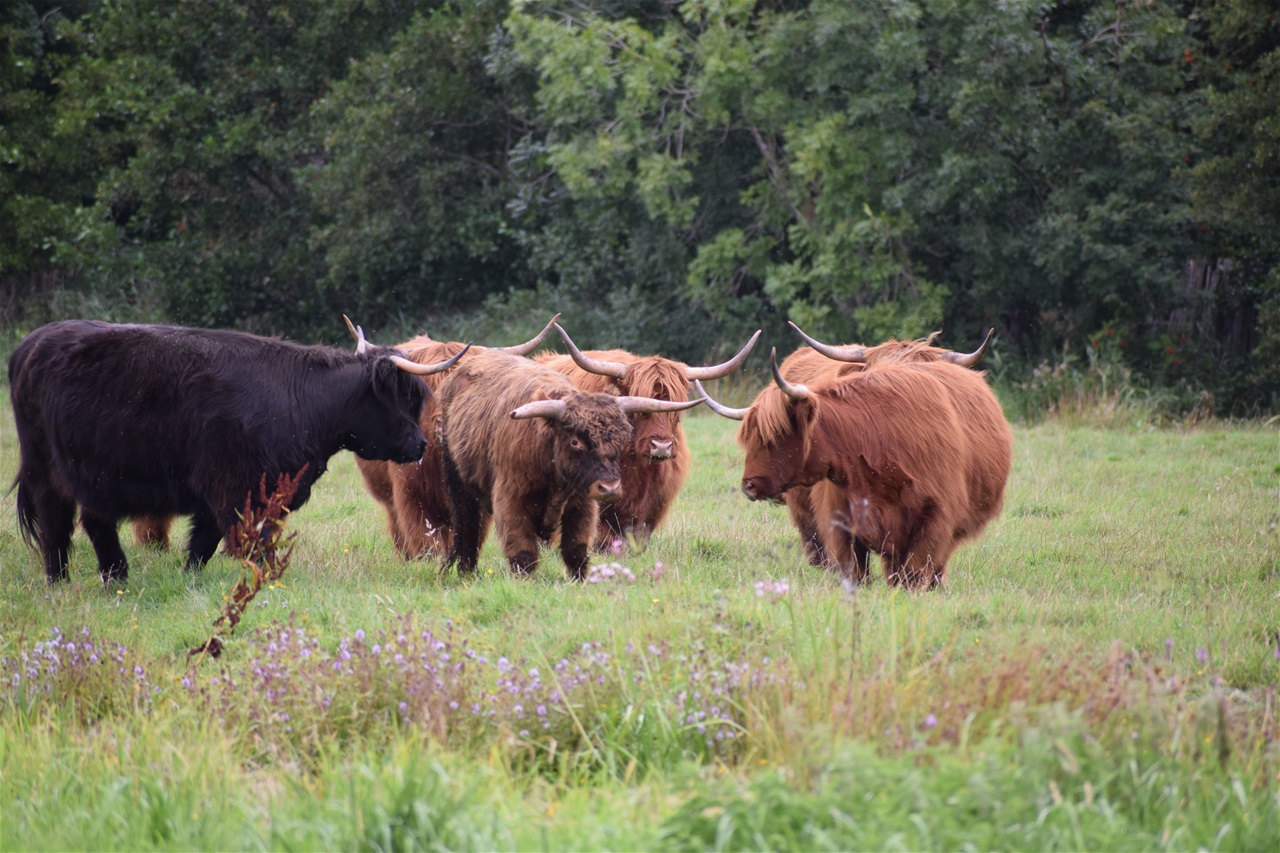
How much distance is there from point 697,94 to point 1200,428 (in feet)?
26.7

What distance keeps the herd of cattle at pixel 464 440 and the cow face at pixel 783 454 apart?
0.01m

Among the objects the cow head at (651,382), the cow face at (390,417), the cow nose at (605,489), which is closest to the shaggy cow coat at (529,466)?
the cow nose at (605,489)

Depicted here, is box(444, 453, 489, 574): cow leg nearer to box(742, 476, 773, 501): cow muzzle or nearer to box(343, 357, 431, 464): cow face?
box(343, 357, 431, 464): cow face

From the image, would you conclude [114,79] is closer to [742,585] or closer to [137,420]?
[137,420]

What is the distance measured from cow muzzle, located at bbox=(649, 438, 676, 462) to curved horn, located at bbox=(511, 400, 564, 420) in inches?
36.1

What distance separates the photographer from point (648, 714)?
4590mm

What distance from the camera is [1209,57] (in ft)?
58.6

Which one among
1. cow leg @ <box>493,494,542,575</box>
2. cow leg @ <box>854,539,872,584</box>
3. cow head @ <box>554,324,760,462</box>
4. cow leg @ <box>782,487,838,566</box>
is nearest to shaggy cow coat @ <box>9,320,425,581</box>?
cow leg @ <box>493,494,542,575</box>

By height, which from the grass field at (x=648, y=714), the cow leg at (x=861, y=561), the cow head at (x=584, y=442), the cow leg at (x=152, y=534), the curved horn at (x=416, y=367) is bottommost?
the cow leg at (x=152, y=534)

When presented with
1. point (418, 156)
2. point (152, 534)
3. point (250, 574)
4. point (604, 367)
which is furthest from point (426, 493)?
point (418, 156)

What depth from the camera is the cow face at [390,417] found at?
26.0ft

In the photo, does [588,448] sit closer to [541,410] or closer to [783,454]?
[541,410]

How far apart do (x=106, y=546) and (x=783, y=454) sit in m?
3.99

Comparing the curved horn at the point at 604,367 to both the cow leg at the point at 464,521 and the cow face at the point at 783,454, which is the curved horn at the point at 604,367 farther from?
the cow face at the point at 783,454
